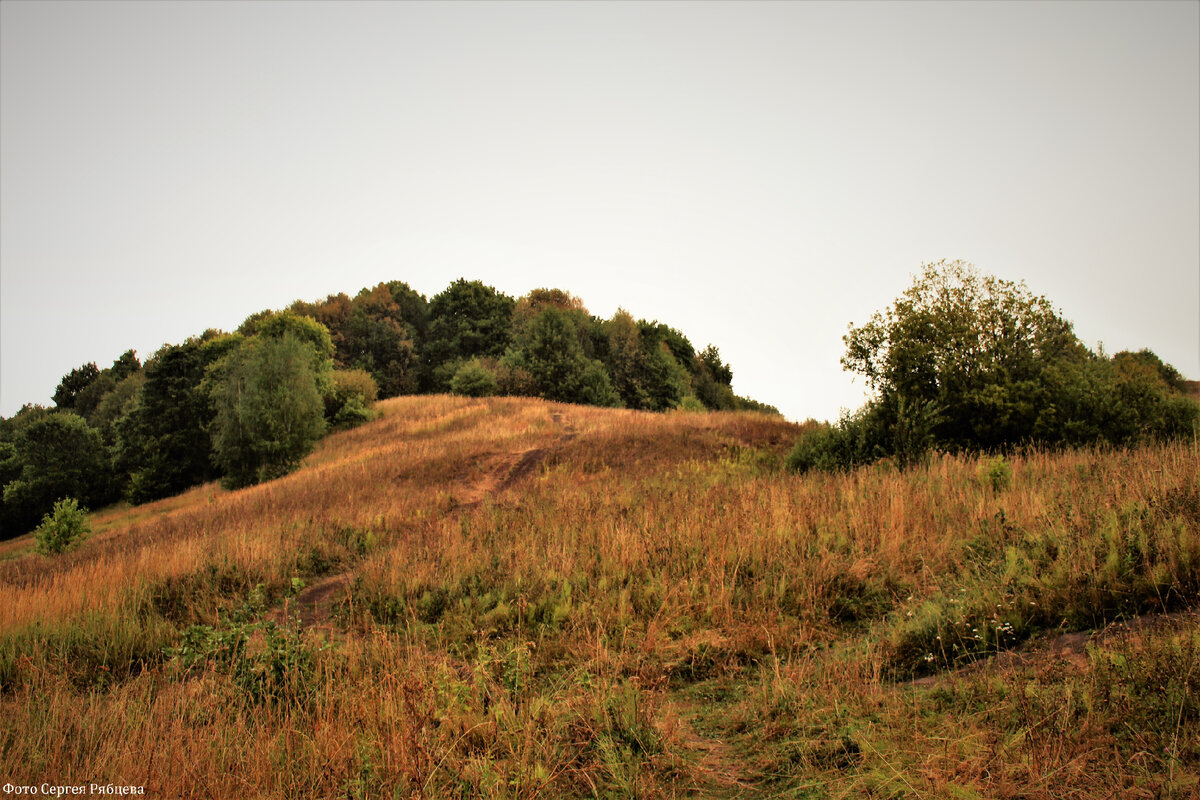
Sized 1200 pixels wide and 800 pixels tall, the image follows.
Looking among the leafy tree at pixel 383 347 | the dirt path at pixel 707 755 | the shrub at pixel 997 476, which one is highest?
the leafy tree at pixel 383 347

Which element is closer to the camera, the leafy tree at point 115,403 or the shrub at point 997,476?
the shrub at point 997,476

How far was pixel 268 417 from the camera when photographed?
91.5 feet

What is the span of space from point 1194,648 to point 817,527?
476 cm

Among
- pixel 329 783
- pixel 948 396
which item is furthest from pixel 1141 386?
pixel 329 783

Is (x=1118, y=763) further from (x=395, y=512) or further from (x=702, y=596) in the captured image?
(x=395, y=512)

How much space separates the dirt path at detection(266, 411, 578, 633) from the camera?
8134 mm

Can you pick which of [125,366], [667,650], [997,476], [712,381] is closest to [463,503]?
[667,650]

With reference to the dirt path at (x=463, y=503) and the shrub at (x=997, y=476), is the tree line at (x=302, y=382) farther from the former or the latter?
the shrub at (x=997, y=476)

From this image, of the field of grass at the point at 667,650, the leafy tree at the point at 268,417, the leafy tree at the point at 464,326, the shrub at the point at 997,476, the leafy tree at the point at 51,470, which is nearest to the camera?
the field of grass at the point at 667,650

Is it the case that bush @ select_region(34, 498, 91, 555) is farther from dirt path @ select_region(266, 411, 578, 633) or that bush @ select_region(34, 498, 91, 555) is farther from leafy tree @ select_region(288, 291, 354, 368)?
leafy tree @ select_region(288, 291, 354, 368)

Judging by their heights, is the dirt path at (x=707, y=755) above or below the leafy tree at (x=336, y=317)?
below

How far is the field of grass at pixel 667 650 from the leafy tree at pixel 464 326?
4947 cm

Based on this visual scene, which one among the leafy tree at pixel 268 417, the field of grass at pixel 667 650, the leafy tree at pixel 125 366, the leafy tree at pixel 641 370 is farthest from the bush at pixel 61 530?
the leafy tree at pixel 125 366

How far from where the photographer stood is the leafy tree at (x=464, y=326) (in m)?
60.5
